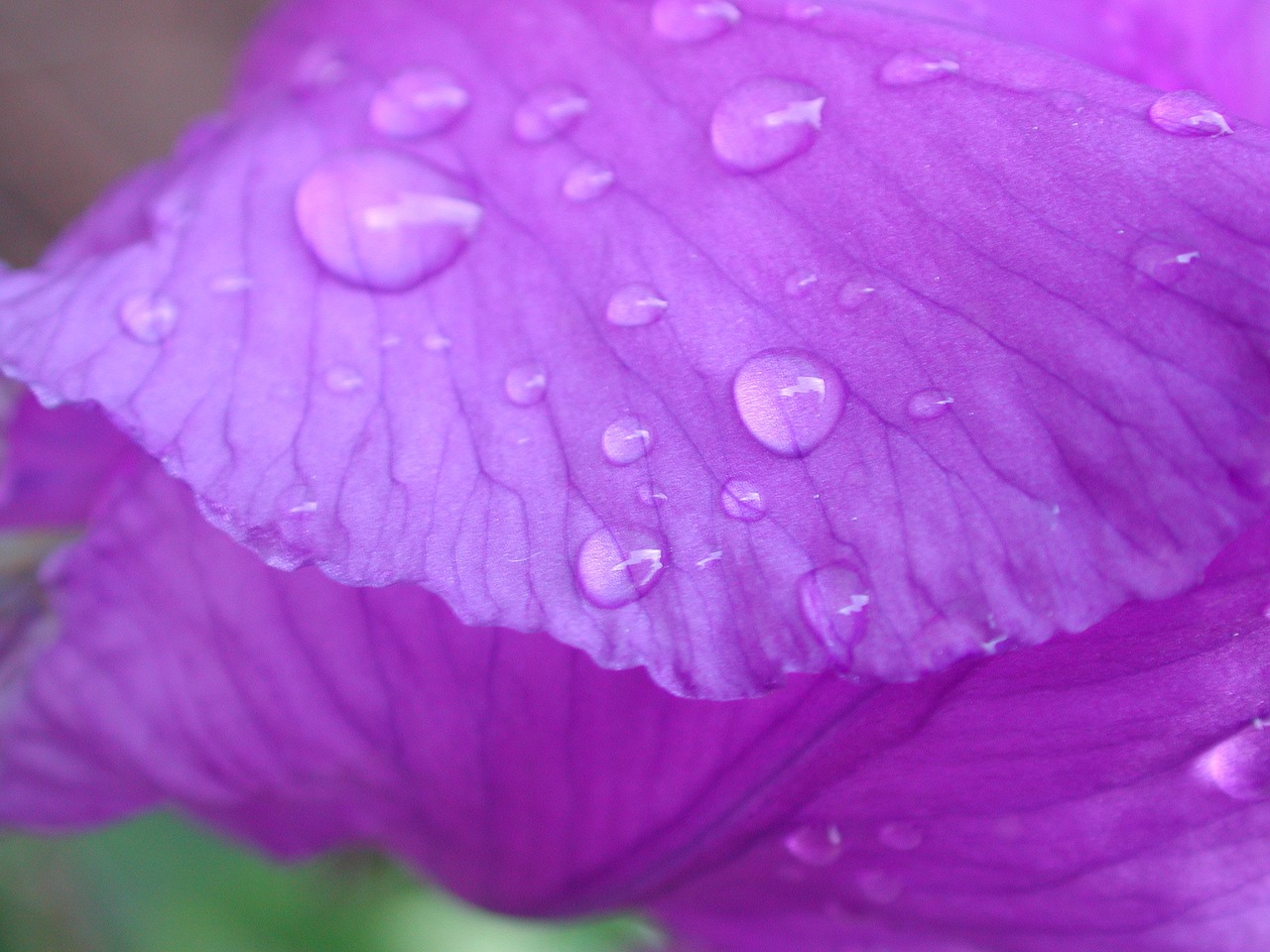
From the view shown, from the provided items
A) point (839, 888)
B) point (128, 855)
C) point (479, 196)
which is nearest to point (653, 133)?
point (479, 196)

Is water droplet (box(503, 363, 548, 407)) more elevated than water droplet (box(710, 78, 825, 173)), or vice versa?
water droplet (box(710, 78, 825, 173))

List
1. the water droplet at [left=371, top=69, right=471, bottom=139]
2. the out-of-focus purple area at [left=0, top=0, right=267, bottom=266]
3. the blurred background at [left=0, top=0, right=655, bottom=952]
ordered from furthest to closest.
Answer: the out-of-focus purple area at [left=0, top=0, right=267, bottom=266]
the blurred background at [left=0, top=0, right=655, bottom=952]
the water droplet at [left=371, top=69, right=471, bottom=139]

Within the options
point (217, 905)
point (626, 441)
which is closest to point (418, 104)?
point (626, 441)

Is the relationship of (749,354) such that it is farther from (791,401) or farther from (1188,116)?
(1188,116)

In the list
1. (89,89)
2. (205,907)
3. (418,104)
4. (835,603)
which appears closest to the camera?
(835,603)

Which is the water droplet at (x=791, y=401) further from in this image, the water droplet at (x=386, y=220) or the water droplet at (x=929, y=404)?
the water droplet at (x=386, y=220)

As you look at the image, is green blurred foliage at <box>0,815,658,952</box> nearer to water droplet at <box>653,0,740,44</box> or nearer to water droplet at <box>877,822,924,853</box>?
water droplet at <box>877,822,924,853</box>

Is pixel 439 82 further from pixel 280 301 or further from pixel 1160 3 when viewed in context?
pixel 1160 3

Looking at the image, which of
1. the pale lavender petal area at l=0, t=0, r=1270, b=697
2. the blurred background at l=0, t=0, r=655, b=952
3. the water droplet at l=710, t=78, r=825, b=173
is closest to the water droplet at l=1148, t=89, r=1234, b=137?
the pale lavender petal area at l=0, t=0, r=1270, b=697
